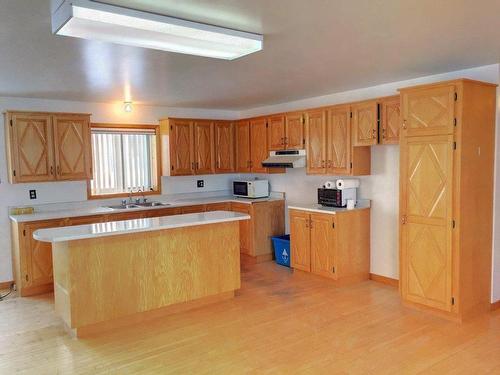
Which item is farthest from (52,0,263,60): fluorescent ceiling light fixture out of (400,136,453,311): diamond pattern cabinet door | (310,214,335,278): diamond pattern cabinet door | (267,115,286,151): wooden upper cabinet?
(267,115,286,151): wooden upper cabinet

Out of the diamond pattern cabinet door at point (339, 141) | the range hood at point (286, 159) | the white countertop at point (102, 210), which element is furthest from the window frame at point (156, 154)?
the diamond pattern cabinet door at point (339, 141)

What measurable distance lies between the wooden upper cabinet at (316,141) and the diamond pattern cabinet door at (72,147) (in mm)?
2950

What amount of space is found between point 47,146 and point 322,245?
12.1ft

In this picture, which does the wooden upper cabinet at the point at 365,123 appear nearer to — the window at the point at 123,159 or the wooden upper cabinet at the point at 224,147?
the wooden upper cabinet at the point at 224,147

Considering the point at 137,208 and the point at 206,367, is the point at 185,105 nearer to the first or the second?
the point at 137,208

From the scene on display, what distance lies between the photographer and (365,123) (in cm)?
491

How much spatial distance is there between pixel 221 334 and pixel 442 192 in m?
2.43

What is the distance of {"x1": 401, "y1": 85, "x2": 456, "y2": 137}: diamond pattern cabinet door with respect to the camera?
3787 millimetres

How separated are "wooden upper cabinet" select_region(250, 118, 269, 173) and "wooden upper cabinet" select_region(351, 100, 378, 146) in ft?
5.66

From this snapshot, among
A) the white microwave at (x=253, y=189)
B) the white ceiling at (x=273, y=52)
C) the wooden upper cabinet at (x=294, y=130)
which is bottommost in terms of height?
the white microwave at (x=253, y=189)

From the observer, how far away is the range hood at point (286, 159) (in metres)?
5.73

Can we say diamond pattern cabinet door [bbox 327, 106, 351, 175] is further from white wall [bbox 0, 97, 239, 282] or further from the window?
the window

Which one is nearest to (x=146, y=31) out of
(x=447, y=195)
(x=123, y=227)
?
(x=123, y=227)

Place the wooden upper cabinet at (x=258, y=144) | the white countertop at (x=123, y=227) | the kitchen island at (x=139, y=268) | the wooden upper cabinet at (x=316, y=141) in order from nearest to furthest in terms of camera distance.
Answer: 1. the white countertop at (x=123, y=227)
2. the kitchen island at (x=139, y=268)
3. the wooden upper cabinet at (x=316, y=141)
4. the wooden upper cabinet at (x=258, y=144)
